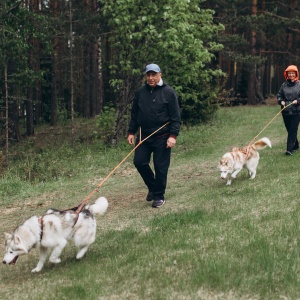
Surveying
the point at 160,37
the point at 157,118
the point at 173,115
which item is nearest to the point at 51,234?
the point at 157,118

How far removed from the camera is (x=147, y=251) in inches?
232

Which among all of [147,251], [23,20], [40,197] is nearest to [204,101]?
[23,20]

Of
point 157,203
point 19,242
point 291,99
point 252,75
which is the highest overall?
point 291,99

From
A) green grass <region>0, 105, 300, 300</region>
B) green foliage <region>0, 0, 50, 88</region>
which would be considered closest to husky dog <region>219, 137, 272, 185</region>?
green grass <region>0, 105, 300, 300</region>

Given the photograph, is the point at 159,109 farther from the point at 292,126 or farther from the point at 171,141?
the point at 292,126

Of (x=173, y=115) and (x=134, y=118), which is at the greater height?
(x=173, y=115)

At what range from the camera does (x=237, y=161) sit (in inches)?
378

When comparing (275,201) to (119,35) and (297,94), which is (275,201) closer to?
(297,94)

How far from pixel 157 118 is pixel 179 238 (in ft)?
8.54

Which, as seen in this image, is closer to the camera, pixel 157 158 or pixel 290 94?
pixel 157 158

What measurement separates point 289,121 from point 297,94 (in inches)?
28.6

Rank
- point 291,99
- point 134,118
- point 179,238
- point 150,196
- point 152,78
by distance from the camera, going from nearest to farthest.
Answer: point 179,238, point 152,78, point 134,118, point 150,196, point 291,99

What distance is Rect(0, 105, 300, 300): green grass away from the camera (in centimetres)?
480

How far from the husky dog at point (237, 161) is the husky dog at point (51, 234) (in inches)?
158
